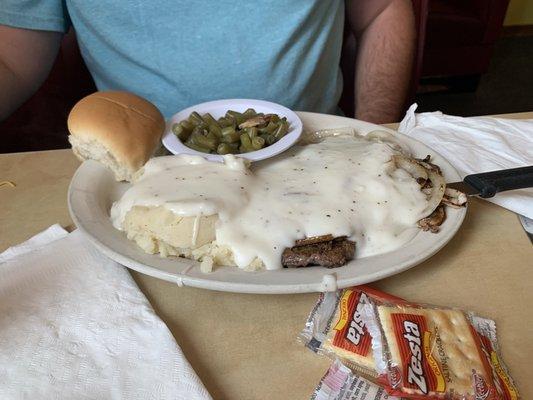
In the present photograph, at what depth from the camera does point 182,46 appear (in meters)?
1.42

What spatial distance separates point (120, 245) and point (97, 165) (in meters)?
0.30

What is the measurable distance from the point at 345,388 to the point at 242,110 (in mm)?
774

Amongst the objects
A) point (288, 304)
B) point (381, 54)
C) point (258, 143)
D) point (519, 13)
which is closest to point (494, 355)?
point (288, 304)

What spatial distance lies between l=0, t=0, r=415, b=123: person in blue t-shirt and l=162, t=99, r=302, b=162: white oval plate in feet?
0.60

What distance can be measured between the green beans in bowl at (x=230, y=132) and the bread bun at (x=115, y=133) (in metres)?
0.07

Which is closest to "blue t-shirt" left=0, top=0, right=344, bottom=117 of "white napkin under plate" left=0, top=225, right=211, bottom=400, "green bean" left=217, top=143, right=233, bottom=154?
"green bean" left=217, top=143, right=233, bottom=154

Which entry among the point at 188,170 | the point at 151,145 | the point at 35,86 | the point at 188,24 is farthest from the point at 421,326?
the point at 35,86

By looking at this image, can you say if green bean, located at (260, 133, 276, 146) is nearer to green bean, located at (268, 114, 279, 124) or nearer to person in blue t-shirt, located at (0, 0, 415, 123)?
green bean, located at (268, 114, 279, 124)

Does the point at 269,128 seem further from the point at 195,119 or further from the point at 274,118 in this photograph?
the point at 195,119

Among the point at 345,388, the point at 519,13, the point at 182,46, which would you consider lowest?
the point at 519,13

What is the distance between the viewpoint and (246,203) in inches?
37.1

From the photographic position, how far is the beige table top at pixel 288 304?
77 cm

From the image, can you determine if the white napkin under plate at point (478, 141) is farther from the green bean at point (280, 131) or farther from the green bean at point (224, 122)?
the green bean at point (224, 122)

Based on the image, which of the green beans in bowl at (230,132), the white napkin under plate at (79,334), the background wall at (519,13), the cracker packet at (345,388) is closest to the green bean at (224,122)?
the green beans in bowl at (230,132)
